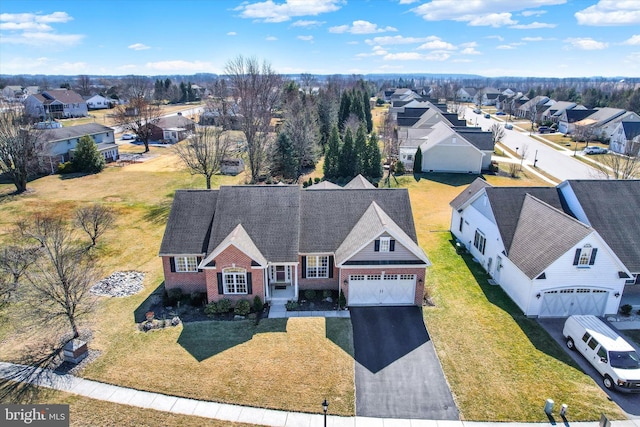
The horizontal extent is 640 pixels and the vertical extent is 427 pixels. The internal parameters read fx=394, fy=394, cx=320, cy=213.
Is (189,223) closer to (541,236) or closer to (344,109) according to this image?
(541,236)

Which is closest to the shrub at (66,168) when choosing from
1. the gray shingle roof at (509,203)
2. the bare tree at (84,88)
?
the gray shingle roof at (509,203)

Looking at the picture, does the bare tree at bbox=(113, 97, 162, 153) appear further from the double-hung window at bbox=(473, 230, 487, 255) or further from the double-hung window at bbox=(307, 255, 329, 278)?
the double-hung window at bbox=(473, 230, 487, 255)

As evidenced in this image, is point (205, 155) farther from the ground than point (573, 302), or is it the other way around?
point (205, 155)

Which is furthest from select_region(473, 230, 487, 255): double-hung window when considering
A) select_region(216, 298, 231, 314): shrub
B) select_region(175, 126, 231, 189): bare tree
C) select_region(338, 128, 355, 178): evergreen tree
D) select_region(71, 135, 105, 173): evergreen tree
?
select_region(71, 135, 105, 173): evergreen tree

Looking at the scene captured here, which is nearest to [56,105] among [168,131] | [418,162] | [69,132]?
[168,131]

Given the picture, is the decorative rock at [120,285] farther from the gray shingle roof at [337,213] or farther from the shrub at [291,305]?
the gray shingle roof at [337,213]

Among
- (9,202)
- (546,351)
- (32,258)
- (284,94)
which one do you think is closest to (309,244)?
(546,351)
